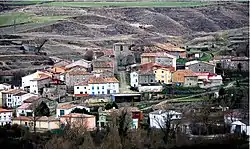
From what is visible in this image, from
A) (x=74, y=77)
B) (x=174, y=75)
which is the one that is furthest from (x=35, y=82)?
(x=174, y=75)

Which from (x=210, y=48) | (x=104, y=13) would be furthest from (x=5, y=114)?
(x=104, y=13)

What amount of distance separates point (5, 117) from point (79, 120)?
1.71m

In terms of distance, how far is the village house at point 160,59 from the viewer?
18.0 m

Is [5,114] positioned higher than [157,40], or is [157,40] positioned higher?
[157,40]

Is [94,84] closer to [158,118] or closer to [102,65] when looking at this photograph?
[102,65]

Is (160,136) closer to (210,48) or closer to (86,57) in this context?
(86,57)

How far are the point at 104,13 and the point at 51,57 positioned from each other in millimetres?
9188

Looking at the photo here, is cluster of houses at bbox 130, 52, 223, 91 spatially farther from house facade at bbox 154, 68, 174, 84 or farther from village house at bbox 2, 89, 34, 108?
village house at bbox 2, 89, 34, 108

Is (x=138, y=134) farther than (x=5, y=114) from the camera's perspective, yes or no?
No

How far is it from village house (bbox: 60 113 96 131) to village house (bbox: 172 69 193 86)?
3433 millimetres

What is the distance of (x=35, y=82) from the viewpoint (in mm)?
16000

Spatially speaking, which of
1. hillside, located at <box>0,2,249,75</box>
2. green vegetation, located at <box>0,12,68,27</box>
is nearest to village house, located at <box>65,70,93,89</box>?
hillside, located at <box>0,2,249,75</box>

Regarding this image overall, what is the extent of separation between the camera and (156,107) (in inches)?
552

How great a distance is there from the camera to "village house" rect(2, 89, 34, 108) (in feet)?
49.5
